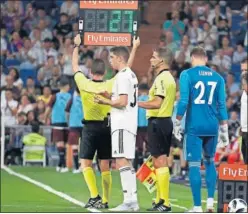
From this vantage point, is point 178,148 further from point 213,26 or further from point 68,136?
point 213,26

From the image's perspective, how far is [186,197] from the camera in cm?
2044

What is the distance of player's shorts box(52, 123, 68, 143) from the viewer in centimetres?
2803

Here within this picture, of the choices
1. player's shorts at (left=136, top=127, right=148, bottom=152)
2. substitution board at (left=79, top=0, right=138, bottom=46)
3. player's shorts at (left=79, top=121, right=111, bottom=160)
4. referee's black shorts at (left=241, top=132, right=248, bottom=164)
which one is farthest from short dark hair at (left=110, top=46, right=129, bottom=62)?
player's shorts at (left=136, top=127, right=148, bottom=152)

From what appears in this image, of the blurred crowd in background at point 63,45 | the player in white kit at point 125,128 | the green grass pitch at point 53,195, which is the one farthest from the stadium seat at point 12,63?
the player in white kit at point 125,128

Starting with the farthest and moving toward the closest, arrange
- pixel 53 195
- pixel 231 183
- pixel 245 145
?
1. pixel 245 145
2. pixel 53 195
3. pixel 231 183

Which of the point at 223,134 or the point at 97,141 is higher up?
the point at 223,134

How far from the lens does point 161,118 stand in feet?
56.3

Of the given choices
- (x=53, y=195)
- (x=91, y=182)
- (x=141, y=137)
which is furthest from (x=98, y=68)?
(x=141, y=137)

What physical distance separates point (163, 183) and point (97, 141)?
1.25 meters

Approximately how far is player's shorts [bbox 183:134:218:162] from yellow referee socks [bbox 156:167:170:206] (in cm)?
71

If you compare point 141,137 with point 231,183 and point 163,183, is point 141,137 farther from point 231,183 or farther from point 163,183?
point 231,183

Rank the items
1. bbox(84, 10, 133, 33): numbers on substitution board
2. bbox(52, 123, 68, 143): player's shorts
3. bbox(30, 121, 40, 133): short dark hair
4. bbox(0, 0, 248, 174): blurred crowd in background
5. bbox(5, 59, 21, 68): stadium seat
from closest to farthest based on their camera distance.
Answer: bbox(84, 10, 133, 33): numbers on substitution board < bbox(52, 123, 68, 143): player's shorts < bbox(30, 121, 40, 133): short dark hair < bbox(0, 0, 248, 174): blurred crowd in background < bbox(5, 59, 21, 68): stadium seat

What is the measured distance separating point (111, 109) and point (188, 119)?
1.10 meters

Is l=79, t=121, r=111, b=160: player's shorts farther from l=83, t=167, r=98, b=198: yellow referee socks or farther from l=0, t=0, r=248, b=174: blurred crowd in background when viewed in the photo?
l=0, t=0, r=248, b=174: blurred crowd in background
